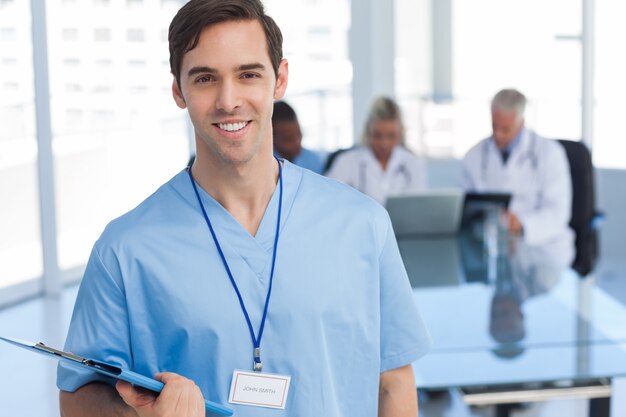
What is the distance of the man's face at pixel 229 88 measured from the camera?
1.19m

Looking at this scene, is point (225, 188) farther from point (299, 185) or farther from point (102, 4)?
point (102, 4)

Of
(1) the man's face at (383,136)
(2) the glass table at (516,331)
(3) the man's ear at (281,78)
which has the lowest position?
(2) the glass table at (516,331)

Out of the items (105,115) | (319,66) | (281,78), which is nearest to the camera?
(281,78)

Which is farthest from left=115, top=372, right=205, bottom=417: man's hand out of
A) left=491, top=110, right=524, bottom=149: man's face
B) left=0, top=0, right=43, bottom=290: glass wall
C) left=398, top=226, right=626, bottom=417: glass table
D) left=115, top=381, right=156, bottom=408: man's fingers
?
left=0, top=0, right=43, bottom=290: glass wall

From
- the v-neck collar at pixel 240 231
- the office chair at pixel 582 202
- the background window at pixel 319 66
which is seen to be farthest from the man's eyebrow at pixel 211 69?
the background window at pixel 319 66

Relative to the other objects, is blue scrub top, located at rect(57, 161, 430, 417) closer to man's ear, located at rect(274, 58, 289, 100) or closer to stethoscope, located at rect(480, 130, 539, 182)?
man's ear, located at rect(274, 58, 289, 100)

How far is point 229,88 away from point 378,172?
3.16 metres

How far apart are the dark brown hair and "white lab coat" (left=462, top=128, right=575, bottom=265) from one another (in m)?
2.82

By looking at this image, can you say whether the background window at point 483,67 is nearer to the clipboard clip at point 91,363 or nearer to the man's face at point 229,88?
the man's face at point 229,88

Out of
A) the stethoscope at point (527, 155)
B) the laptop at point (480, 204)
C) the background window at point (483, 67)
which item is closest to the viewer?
the laptop at point (480, 204)

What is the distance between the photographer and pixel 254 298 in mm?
1243

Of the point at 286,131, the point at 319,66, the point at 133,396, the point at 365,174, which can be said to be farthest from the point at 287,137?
the point at 319,66

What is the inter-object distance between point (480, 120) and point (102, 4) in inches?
104

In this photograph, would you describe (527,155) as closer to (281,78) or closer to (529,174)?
(529,174)
